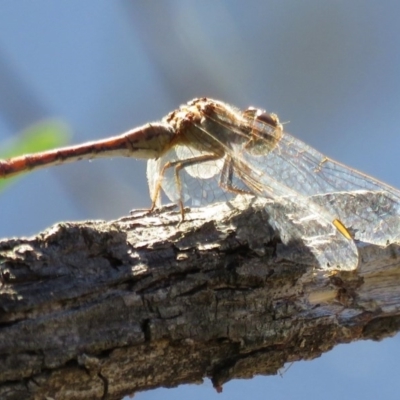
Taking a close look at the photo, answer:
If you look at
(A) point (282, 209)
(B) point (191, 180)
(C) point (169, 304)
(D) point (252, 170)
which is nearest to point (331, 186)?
(D) point (252, 170)

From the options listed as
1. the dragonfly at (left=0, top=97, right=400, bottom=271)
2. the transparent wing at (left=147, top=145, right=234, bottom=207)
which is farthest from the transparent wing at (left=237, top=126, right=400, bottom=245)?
the transparent wing at (left=147, top=145, right=234, bottom=207)

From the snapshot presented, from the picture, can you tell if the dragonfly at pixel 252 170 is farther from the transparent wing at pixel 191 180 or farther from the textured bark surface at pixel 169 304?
the textured bark surface at pixel 169 304

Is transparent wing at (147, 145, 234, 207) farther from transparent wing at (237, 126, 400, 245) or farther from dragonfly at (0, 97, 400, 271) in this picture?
transparent wing at (237, 126, 400, 245)

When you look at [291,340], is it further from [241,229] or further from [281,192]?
[281,192]

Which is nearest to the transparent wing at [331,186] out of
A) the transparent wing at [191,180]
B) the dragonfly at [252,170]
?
the dragonfly at [252,170]

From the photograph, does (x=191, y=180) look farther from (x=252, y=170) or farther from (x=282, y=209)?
(x=282, y=209)

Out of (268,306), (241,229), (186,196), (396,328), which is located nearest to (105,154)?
(186,196)
